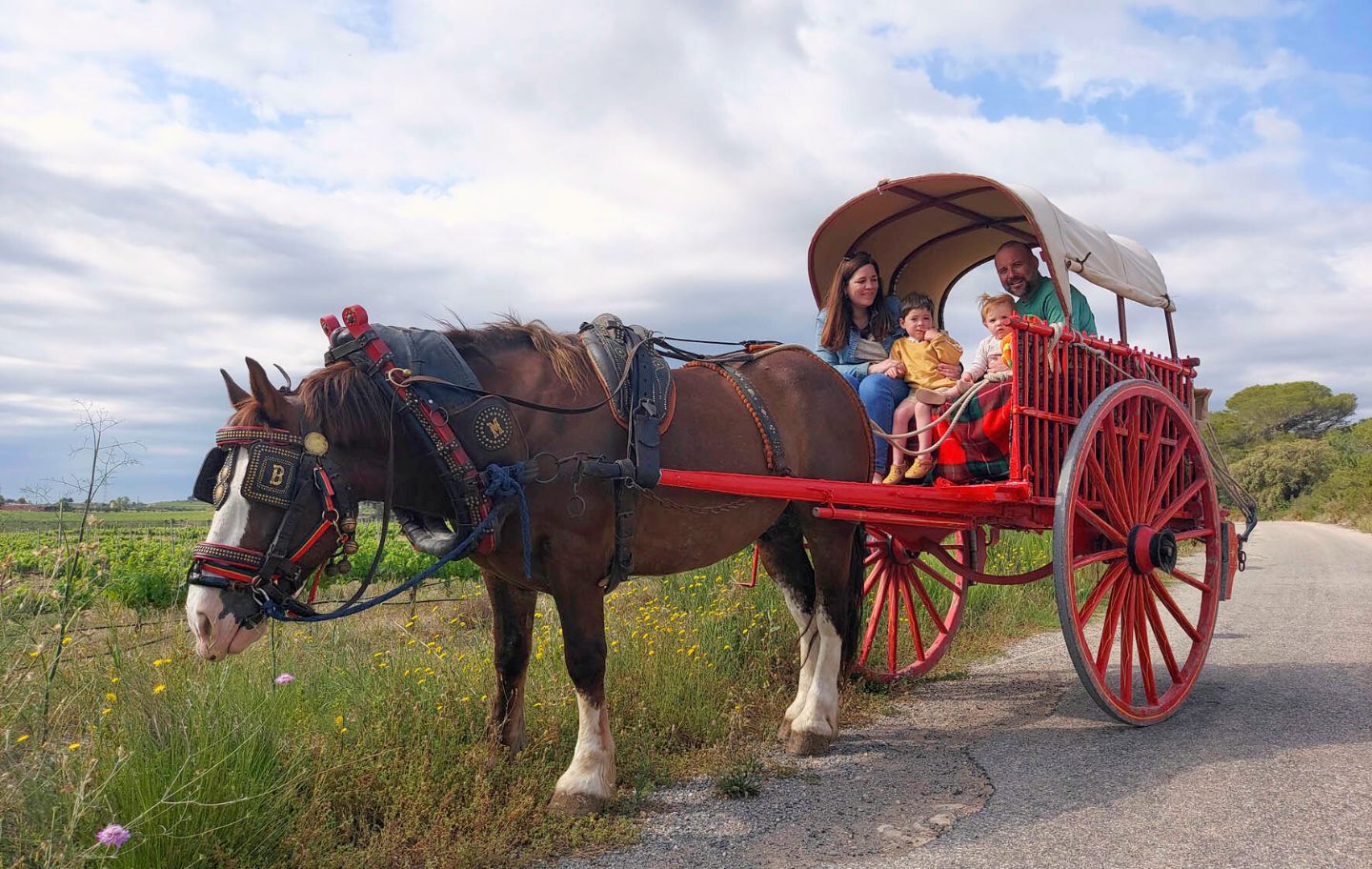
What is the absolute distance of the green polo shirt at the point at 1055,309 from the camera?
16.0ft

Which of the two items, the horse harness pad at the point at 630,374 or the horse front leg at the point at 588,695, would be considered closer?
the horse front leg at the point at 588,695

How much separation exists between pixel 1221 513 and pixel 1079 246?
6.18 ft

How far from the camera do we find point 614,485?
3.55 metres

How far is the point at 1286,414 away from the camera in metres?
55.8

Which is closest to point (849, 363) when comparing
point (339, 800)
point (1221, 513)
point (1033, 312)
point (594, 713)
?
point (1033, 312)

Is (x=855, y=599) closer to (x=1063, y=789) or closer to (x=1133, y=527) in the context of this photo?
(x=1133, y=527)

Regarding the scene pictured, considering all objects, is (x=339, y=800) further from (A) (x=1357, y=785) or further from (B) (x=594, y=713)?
(A) (x=1357, y=785)

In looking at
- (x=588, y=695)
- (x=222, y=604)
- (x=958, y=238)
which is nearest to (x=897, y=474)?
(x=958, y=238)

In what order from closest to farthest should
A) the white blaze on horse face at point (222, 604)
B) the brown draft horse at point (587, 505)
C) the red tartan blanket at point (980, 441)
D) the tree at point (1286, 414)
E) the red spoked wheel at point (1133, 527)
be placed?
the white blaze on horse face at point (222, 604) → the brown draft horse at point (587, 505) → the red spoked wheel at point (1133, 527) → the red tartan blanket at point (980, 441) → the tree at point (1286, 414)

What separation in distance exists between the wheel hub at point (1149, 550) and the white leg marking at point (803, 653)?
168cm

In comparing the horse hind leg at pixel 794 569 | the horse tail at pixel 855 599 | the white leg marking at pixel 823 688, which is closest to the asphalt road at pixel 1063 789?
the white leg marking at pixel 823 688

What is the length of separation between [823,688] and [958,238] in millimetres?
3203

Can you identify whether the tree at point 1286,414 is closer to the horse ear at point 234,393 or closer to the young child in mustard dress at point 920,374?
the young child in mustard dress at point 920,374

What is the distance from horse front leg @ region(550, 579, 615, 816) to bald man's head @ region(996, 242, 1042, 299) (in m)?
3.32
